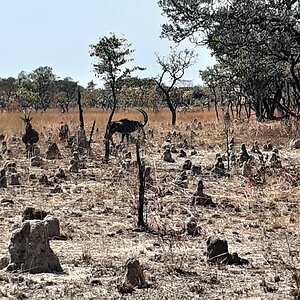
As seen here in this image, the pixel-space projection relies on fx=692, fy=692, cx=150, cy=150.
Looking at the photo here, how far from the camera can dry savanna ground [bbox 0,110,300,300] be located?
16.1ft

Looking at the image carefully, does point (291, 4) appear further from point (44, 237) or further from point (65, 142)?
point (44, 237)

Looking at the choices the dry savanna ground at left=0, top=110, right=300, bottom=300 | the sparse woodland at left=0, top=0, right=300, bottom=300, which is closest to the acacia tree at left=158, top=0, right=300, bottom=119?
the sparse woodland at left=0, top=0, right=300, bottom=300

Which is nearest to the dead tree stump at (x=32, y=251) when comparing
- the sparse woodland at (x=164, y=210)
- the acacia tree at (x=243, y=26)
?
the sparse woodland at (x=164, y=210)

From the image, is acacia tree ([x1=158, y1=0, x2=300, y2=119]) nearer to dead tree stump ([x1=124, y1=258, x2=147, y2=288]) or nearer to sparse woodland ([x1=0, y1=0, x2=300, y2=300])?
sparse woodland ([x1=0, y1=0, x2=300, y2=300])

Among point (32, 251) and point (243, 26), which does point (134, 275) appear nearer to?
point (32, 251)

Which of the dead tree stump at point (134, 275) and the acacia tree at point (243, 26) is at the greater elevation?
the acacia tree at point (243, 26)

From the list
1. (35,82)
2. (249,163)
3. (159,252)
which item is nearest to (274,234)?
(159,252)

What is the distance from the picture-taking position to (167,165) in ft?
45.6

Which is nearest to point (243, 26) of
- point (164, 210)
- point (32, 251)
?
point (164, 210)

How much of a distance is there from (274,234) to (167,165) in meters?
7.12

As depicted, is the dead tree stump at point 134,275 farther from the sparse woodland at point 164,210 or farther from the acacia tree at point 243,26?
the acacia tree at point 243,26

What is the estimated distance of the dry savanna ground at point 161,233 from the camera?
4.90 meters

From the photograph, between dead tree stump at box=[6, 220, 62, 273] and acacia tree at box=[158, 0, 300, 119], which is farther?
acacia tree at box=[158, 0, 300, 119]

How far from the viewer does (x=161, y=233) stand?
6875 mm
